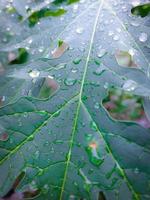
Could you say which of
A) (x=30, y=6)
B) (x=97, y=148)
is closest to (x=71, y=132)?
(x=97, y=148)

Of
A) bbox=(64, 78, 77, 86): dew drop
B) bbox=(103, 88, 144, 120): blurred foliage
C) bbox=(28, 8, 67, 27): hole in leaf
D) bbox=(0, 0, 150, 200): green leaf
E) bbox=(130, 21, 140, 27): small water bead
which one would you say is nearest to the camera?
bbox=(0, 0, 150, 200): green leaf

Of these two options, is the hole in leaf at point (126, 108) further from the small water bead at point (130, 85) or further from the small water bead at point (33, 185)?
the small water bead at point (33, 185)

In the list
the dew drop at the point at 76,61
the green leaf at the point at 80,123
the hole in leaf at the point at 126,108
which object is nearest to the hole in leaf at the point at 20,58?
the green leaf at the point at 80,123

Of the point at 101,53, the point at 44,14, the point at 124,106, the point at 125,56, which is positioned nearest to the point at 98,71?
the point at 101,53

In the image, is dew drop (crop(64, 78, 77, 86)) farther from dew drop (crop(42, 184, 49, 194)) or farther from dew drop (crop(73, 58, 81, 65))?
dew drop (crop(42, 184, 49, 194))

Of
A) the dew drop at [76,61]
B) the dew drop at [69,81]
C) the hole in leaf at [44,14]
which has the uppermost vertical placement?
the dew drop at [76,61]

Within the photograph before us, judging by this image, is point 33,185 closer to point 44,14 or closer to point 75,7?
point 75,7

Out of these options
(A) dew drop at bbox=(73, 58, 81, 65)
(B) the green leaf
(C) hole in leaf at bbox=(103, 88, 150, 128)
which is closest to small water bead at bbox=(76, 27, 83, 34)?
(B) the green leaf
